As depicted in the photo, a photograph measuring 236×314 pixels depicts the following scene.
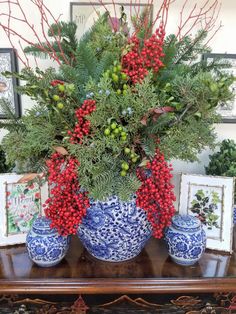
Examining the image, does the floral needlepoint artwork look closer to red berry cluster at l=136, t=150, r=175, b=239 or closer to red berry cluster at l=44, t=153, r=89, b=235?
red berry cluster at l=44, t=153, r=89, b=235

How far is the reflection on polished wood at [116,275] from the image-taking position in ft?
2.33

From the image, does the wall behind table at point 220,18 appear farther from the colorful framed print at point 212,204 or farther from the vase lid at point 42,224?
the vase lid at point 42,224

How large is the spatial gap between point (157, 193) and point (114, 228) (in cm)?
14

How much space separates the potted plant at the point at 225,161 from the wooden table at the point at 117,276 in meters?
0.26

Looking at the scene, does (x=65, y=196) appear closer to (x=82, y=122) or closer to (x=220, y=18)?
(x=82, y=122)

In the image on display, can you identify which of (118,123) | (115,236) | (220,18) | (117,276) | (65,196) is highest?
(220,18)

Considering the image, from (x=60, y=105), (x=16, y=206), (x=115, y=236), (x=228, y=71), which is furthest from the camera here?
(x=228, y=71)

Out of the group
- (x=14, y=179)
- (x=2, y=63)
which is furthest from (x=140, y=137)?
(x=2, y=63)

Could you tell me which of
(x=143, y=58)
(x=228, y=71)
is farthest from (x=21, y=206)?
(x=228, y=71)

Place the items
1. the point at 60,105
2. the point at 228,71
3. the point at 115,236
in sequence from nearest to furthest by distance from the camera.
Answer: the point at 60,105
the point at 115,236
the point at 228,71

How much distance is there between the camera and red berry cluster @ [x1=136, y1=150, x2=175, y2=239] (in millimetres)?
652

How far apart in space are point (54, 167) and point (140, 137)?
20 cm

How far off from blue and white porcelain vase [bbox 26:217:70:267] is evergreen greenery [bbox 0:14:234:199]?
0.17 metres

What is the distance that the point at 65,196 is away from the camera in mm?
664
